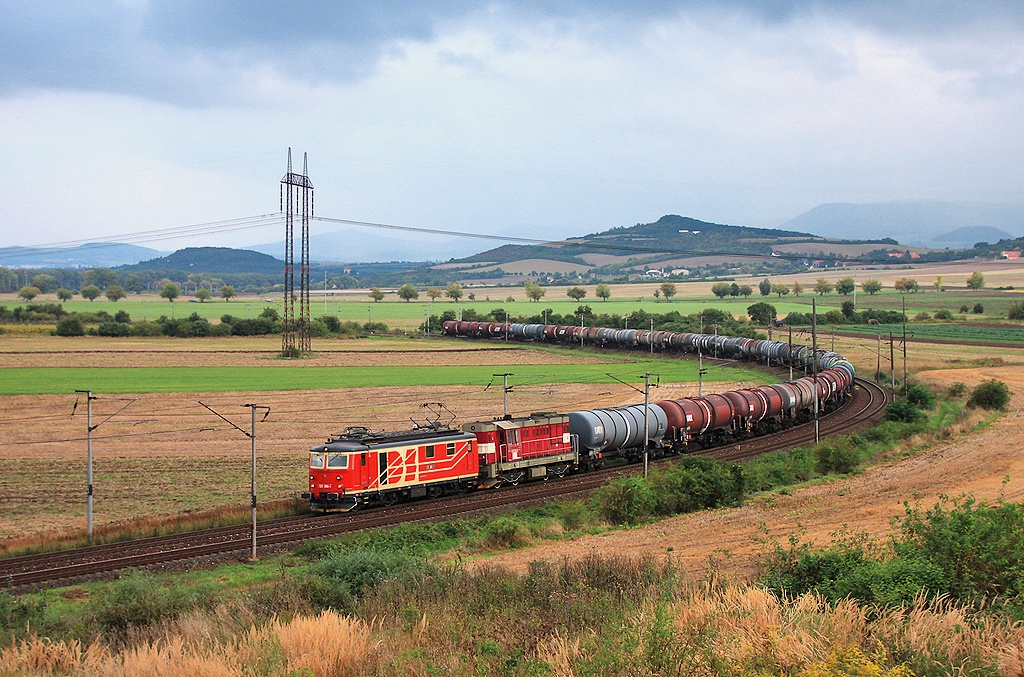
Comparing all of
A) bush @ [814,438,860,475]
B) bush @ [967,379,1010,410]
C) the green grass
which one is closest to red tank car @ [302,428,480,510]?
bush @ [814,438,860,475]

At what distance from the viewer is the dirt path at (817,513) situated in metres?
26.5

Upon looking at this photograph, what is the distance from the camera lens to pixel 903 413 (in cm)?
5966

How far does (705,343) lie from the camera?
99.9 meters

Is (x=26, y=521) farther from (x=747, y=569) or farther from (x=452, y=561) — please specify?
(x=747, y=569)

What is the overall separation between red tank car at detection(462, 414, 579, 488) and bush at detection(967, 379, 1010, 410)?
36146mm

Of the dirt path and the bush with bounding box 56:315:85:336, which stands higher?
the bush with bounding box 56:315:85:336

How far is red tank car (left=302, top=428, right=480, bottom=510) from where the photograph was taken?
35.4 metres

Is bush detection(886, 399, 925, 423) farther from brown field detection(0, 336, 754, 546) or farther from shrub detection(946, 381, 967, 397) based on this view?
brown field detection(0, 336, 754, 546)

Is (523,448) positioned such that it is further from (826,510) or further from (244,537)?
(244,537)

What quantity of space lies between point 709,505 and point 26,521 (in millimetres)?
27480

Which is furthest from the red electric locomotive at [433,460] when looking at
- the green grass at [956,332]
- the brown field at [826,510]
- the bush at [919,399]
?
the green grass at [956,332]

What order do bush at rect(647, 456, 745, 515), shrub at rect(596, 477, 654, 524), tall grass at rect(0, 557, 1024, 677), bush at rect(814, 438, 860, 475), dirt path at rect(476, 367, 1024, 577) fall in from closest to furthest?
tall grass at rect(0, 557, 1024, 677), dirt path at rect(476, 367, 1024, 577), shrub at rect(596, 477, 654, 524), bush at rect(647, 456, 745, 515), bush at rect(814, 438, 860, 475)

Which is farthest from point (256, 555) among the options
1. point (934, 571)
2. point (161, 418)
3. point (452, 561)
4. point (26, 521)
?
point (161, 418)

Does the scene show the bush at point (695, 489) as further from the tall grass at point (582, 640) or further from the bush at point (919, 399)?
the bush at point (919, 399)
